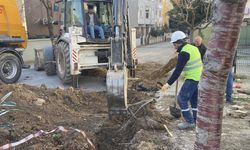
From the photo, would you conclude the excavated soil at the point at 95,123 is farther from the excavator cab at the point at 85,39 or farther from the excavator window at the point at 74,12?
the excavator window at the point at 74,12

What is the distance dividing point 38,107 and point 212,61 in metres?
5.69

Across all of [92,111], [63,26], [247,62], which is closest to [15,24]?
[63,26]

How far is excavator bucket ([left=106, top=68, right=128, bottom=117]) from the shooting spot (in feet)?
22.5

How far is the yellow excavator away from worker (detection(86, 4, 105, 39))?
278 cm

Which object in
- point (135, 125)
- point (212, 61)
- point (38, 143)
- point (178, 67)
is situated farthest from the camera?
point (135, 125)

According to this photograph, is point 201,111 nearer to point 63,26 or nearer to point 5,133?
point 5,133

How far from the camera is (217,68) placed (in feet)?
8.75

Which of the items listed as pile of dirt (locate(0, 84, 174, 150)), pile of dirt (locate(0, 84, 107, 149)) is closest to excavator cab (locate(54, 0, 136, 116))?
pile of dirt (locate(0, 84, 107, 149))

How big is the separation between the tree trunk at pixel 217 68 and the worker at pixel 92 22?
915 centimetres

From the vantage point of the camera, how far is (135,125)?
21.6ft

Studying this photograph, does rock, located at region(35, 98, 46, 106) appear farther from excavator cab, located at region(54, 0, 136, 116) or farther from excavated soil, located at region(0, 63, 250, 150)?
excavator cab, located at region(54, 0, 136, 116)

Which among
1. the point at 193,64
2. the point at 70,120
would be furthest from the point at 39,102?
the point at 193,64

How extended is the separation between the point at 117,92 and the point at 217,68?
170 inches

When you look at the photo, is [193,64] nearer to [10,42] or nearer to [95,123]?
[95,123]
